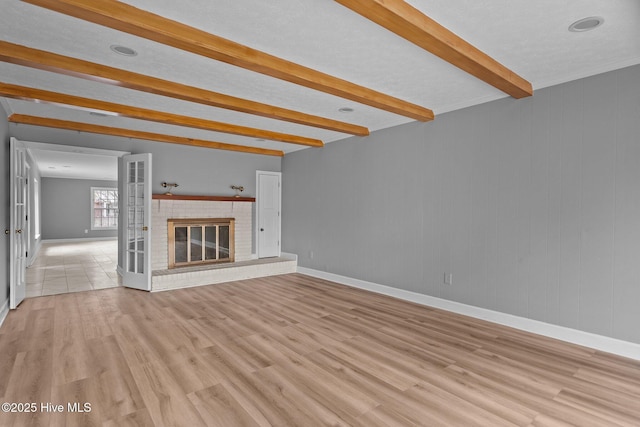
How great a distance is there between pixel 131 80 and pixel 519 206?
4151 mm

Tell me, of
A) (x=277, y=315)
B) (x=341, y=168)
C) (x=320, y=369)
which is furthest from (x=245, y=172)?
(x=320, y=369)

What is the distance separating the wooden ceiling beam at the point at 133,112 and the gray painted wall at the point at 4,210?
877 millimetres

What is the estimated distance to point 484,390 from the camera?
2.39 meters

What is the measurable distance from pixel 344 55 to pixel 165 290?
14.5 ft

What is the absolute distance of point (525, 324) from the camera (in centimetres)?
356

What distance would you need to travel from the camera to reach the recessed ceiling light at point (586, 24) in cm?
227

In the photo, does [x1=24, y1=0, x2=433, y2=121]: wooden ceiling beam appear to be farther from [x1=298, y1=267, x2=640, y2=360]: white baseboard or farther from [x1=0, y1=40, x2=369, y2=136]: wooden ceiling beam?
[x1=298, y1=267, x2=640, y2=360]: white baseboard

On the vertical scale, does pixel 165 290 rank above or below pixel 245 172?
below

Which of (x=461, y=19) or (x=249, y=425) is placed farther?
(x=461, y=19)

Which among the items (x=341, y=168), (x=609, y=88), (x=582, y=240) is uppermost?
(x=609, y=88)

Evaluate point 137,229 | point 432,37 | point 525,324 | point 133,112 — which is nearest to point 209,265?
point 137,229

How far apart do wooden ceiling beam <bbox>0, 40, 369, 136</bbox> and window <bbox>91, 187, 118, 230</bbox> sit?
11618mm

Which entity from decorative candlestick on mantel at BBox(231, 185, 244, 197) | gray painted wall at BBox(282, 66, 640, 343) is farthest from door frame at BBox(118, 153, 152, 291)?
gray painted wall at BBox(282, 66, 640, 343)

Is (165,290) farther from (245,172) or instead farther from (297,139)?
(297,139)
